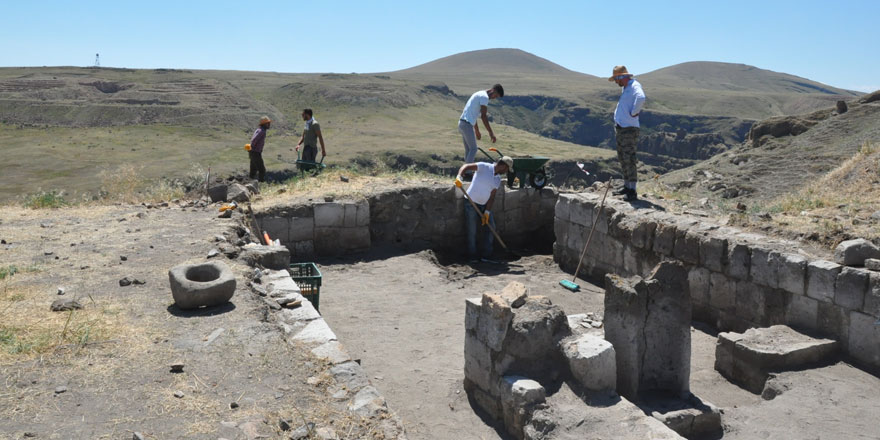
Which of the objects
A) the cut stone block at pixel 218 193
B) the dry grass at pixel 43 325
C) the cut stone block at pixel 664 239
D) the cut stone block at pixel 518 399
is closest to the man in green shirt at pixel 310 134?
the cut stone block at pixel 218 193

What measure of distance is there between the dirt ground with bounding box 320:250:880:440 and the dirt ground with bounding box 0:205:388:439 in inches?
60.6

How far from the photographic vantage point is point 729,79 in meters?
174

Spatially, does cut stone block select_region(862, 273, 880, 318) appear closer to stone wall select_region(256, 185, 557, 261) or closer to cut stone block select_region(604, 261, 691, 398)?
cut stone block select_region(604, 261, 691, 398)

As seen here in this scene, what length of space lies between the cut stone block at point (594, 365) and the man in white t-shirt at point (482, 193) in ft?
17.2

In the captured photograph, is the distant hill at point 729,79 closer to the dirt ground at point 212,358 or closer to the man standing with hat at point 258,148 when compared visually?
the man standing with hat at point 258,148

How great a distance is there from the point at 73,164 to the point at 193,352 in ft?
143

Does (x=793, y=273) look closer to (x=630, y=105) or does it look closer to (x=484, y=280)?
(x=630, y=105)

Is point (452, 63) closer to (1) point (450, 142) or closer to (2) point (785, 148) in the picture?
(1) point (450, 142)

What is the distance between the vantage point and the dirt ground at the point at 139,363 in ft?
13.3

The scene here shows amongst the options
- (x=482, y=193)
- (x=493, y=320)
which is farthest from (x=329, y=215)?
(x=493, y=320)

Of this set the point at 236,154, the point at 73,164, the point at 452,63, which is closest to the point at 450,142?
the point at 236,154

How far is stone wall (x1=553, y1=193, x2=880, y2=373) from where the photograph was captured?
6.28 metres

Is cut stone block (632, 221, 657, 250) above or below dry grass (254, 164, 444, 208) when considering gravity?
below

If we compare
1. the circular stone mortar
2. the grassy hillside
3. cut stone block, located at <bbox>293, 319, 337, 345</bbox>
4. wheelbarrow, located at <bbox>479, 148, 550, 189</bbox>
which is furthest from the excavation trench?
the grassy hillside
